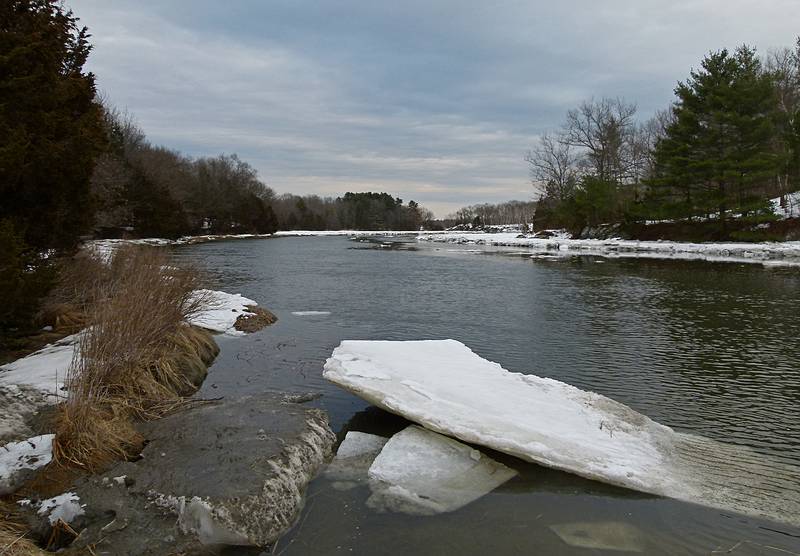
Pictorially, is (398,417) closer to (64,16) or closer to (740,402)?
(740,402)

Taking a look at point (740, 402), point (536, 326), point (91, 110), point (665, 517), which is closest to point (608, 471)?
point (665, 517)

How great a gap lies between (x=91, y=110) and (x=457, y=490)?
9.99 metres

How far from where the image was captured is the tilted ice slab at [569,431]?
17.5 feet

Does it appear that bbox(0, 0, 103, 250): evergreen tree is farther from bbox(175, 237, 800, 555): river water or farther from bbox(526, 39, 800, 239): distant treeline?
bbox(526, 39, 800, 239): distant treeline

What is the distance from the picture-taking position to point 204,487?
4762mm

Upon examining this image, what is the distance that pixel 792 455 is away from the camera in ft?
20.2

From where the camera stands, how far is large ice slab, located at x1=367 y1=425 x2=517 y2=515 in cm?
511

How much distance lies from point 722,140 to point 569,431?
3711 cm

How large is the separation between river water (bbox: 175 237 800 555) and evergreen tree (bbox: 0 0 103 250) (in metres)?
3.84

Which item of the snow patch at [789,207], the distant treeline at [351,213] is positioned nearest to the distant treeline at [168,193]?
the distant treeline at [351,213]

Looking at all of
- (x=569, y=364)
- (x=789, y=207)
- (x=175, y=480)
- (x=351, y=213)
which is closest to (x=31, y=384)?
(x=175, y=480)

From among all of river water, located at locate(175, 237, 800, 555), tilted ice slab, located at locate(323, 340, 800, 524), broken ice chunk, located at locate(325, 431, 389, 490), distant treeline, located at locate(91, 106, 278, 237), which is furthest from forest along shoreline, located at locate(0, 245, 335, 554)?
distant treeline, located at locate(91, 106, 278, 237)

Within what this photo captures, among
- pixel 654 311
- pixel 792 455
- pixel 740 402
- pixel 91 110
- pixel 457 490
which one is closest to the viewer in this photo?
pixel 457 490

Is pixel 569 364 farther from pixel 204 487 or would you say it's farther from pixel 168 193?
pixel 168 193
